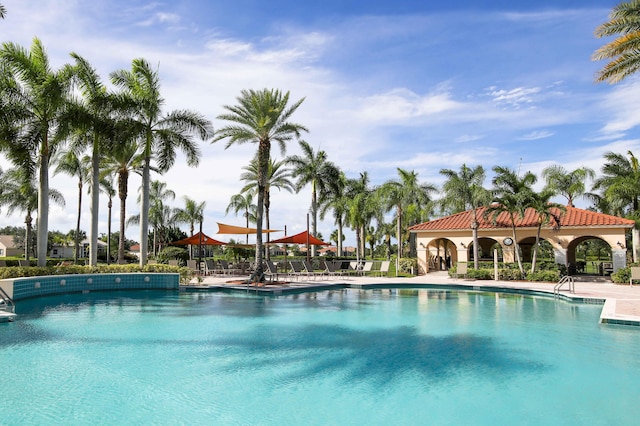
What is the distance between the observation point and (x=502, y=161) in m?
24.6

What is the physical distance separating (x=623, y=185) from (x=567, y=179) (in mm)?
9797

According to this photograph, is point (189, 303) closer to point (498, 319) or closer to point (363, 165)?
point (498, 319)

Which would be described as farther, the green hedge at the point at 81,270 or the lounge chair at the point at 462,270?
the lounge chair at the point at 462,270

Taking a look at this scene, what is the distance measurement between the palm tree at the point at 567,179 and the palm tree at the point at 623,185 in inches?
113

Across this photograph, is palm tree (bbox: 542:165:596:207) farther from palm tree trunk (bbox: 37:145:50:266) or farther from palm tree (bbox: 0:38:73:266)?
palm tree trunk (bbox: 37:145:50:266)

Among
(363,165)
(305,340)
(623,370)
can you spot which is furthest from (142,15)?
(363,165)

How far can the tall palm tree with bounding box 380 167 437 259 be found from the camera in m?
28.5

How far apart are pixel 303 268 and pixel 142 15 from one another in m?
15.4

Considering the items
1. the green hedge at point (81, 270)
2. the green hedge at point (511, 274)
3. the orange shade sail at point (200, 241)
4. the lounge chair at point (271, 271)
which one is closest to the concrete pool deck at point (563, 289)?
the green hedge at point (81, 270)

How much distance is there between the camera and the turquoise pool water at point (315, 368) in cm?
544

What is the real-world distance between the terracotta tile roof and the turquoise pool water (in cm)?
1309

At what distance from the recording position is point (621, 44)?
45.6 feet

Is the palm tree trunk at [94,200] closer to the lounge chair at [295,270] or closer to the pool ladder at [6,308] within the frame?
the pool ladder at [6,308]

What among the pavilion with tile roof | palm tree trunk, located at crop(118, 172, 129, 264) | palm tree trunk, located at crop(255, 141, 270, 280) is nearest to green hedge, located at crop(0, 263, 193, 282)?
palm tree trunk, located at crop(255, 141, 270, 280)
